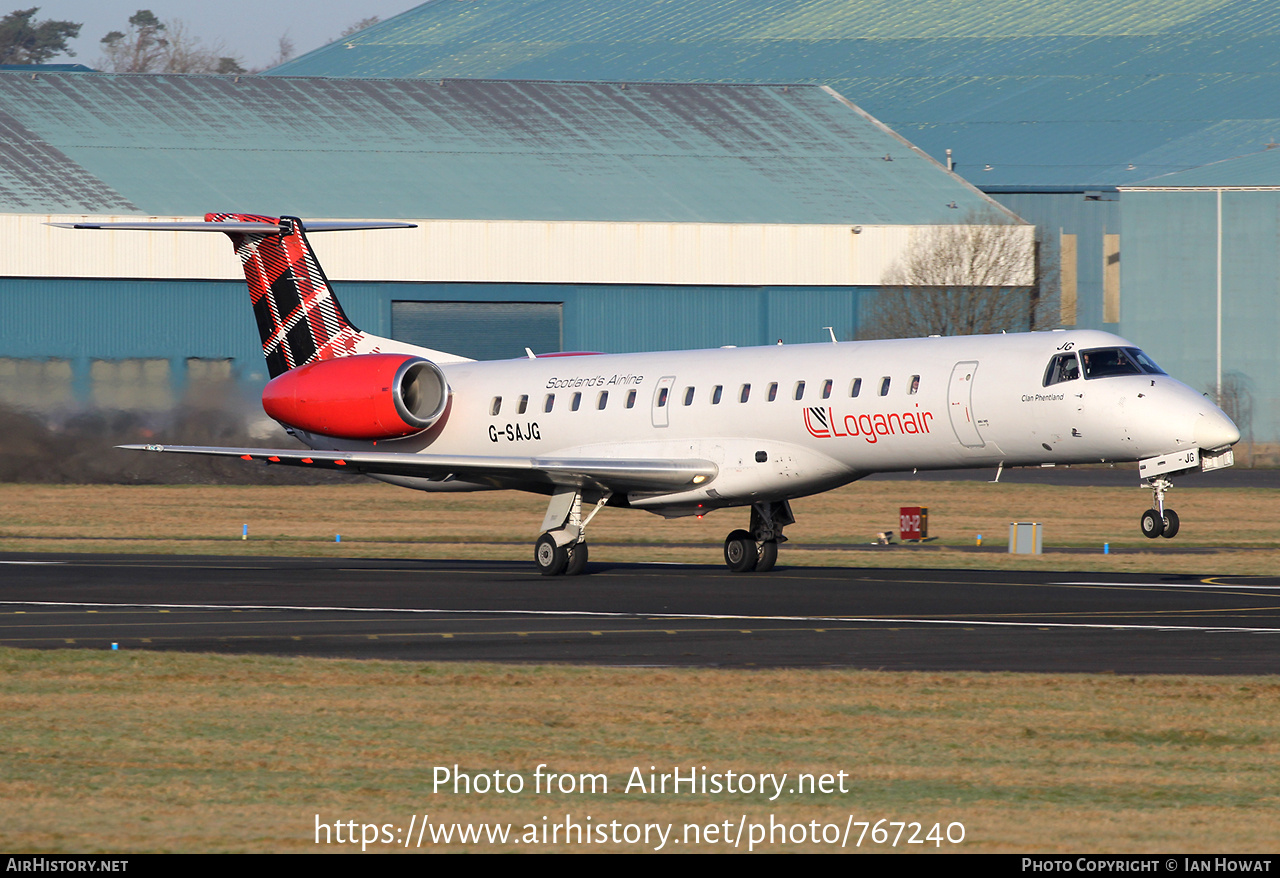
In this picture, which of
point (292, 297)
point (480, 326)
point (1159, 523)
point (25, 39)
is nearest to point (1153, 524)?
point (1159, 523)

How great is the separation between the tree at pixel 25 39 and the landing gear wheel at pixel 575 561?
15330 centimetres

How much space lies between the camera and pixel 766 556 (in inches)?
1224

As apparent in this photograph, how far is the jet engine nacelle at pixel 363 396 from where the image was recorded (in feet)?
107

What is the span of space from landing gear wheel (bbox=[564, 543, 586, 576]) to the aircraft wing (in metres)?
1.10

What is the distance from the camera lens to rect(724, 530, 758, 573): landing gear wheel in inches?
1216

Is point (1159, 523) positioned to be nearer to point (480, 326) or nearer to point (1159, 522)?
point (1159, 522)

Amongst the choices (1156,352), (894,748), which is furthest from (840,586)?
(1156,352)

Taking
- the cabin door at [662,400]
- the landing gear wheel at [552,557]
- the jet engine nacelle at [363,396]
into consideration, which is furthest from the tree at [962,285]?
the landing gear wheel at [552,557]

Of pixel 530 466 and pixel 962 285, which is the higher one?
pixel 962 285

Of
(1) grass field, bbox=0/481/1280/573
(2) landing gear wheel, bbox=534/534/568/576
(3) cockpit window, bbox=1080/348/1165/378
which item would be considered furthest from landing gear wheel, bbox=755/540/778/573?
(3) cockpit window, bbox=1080/348/1165/378

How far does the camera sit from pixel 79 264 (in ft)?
204

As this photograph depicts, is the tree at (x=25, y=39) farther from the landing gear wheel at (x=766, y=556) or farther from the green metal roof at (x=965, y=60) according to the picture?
the landing gear wheel at (x=766, y=556)

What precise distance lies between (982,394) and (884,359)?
2022mm

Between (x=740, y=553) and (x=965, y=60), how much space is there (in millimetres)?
69072
